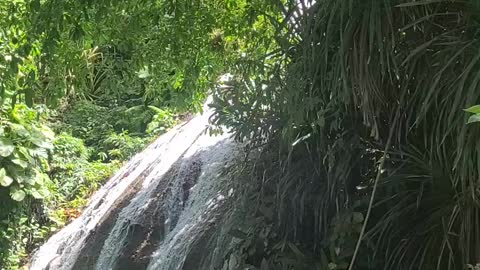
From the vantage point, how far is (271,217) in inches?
108

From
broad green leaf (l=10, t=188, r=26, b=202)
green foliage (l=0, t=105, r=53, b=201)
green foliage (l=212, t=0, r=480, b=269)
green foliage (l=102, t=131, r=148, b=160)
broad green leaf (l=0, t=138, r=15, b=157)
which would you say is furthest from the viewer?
green foliage (l=102, t=131, r=148, b=160)

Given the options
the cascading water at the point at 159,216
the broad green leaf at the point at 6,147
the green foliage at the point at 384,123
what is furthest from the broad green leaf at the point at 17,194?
the green foliage at the point at 384,123

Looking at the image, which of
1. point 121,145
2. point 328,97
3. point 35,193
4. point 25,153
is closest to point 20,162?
point 25,153

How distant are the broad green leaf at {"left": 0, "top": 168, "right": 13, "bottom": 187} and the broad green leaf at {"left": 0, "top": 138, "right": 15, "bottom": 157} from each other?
0.64ft

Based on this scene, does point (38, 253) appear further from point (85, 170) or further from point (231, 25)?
point (231, 25)

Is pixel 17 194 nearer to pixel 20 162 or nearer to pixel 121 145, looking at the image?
pixel 20 162

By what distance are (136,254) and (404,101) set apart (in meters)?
3.34

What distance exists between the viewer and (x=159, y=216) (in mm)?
5199

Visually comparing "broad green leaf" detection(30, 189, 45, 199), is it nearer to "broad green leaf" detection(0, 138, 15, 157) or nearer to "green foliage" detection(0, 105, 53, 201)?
"green foliage" detection(0, 105, 53, 201)

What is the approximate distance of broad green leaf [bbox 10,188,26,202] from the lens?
19.0 feet

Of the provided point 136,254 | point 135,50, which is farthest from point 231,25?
point 136,254

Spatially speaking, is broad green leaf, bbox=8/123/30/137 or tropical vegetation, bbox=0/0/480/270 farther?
broad green leaf, bbox=8/123/30/137

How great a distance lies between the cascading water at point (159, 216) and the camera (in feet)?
13.9

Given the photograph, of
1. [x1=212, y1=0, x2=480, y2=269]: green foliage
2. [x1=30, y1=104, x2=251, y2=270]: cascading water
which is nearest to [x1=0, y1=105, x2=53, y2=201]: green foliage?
[x1=30, y1=104, x2=251, y2=270]: cascading water
